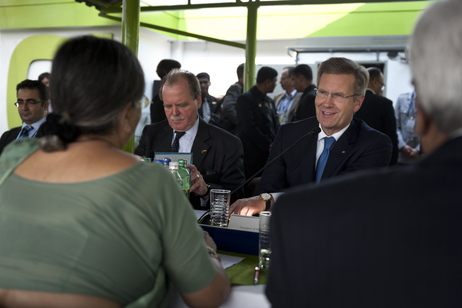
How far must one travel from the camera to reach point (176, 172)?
2.31m

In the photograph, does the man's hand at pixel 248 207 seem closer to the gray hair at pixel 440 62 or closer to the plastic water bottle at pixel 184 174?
the plastic water bottle at pixel 184 174

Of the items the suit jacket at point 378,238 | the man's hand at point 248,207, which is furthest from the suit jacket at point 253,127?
the suit jacket at point 378,238

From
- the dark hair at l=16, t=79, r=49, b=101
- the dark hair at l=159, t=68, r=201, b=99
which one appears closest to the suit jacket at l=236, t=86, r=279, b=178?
the dark hair at l=16, t=79, r=49, b=101

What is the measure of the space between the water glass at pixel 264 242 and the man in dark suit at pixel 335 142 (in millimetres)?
874

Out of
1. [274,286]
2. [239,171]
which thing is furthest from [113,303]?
[239,171]

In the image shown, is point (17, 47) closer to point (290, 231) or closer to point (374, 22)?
point (374, 22)

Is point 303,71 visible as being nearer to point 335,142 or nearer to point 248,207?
point 335,142

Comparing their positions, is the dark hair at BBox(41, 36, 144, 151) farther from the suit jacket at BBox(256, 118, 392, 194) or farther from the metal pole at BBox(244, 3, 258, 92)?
the metal pole at BBox(244, 3, 258, 92)

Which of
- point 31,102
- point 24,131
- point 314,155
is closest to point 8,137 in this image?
point 24,131

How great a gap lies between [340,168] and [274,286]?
177 centimetres

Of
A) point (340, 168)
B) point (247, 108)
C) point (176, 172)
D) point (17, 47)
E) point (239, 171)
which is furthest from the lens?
point (17, 47)

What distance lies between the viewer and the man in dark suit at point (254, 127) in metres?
5.68

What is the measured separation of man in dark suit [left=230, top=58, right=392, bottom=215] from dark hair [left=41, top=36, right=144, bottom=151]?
1464 mm

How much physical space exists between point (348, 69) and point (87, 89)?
178 cm
